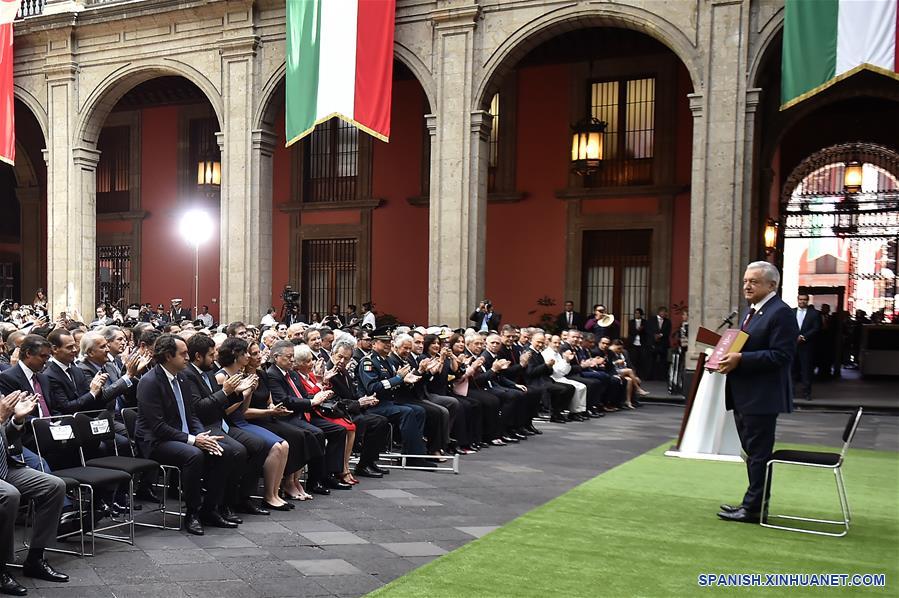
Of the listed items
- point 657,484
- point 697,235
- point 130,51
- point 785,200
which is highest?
point 130,51

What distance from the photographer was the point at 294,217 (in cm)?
2141

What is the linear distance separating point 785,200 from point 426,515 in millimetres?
18035

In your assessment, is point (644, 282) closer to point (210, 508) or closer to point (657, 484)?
point (657, 484)

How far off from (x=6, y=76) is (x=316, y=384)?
1477 centimetres

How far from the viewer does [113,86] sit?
18.5 m

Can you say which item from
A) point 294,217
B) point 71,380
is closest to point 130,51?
point 294,217

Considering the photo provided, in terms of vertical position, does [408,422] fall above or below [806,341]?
below

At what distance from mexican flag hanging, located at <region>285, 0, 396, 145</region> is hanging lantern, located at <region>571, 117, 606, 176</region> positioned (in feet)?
13.7

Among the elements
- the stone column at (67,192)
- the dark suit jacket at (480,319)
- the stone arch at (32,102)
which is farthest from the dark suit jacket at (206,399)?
the stone arch at (32,102)

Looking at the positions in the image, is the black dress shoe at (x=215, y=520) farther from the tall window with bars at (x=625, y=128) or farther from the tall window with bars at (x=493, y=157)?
the tall window with bars at (x=493, y=157)

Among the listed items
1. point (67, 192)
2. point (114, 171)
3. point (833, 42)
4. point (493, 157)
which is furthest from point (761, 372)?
point (114, 171)

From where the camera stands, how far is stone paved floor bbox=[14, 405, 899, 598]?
190 inches

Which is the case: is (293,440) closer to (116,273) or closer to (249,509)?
(249,509)

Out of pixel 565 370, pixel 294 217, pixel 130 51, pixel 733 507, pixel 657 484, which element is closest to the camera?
pixel 733 507
